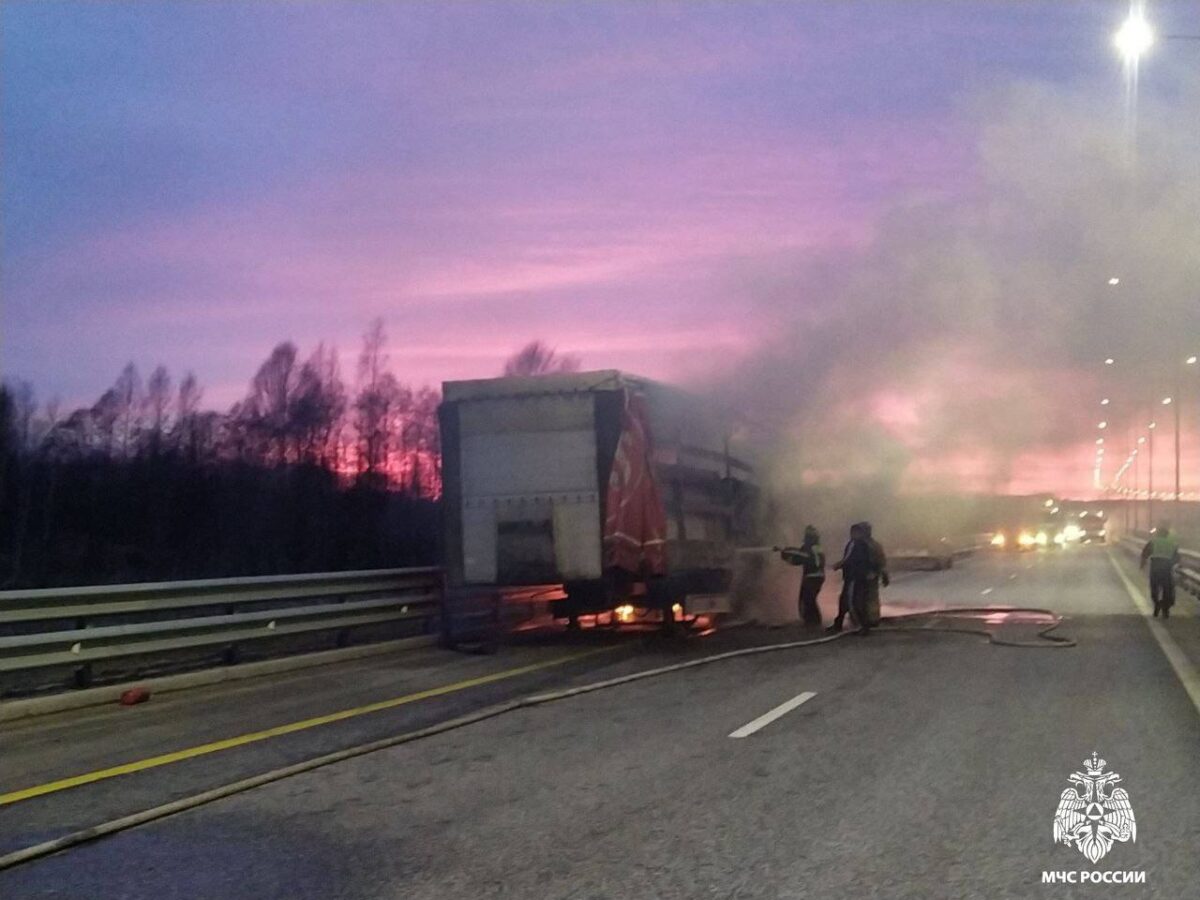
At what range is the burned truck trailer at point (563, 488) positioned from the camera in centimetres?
1553

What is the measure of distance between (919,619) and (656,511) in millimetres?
5585

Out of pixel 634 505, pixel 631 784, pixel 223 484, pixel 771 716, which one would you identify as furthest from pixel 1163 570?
pixel 223 484

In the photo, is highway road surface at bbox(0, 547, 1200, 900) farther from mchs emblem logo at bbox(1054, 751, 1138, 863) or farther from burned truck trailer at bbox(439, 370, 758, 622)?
burned truck trailer at bbox(439, 370, 758, 622)

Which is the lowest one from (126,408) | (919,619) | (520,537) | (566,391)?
(919,619)

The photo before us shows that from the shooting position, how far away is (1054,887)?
5363mm

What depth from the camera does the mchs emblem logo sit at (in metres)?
6.07

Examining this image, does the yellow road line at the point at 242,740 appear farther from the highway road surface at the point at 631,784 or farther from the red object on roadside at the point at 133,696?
the red object on roadside at the point at 133,696

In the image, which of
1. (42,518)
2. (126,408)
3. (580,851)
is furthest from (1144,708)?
(126,408)

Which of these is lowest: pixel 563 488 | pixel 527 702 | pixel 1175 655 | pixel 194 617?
pixel 1175 655

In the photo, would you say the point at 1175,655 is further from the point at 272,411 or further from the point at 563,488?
the point at 272,411

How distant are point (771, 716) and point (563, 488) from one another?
6297mm

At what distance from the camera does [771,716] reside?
32.5 feet

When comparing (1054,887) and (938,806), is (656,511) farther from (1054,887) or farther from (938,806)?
(1054,887)

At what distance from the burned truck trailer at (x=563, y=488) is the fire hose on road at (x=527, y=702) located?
1.99m
